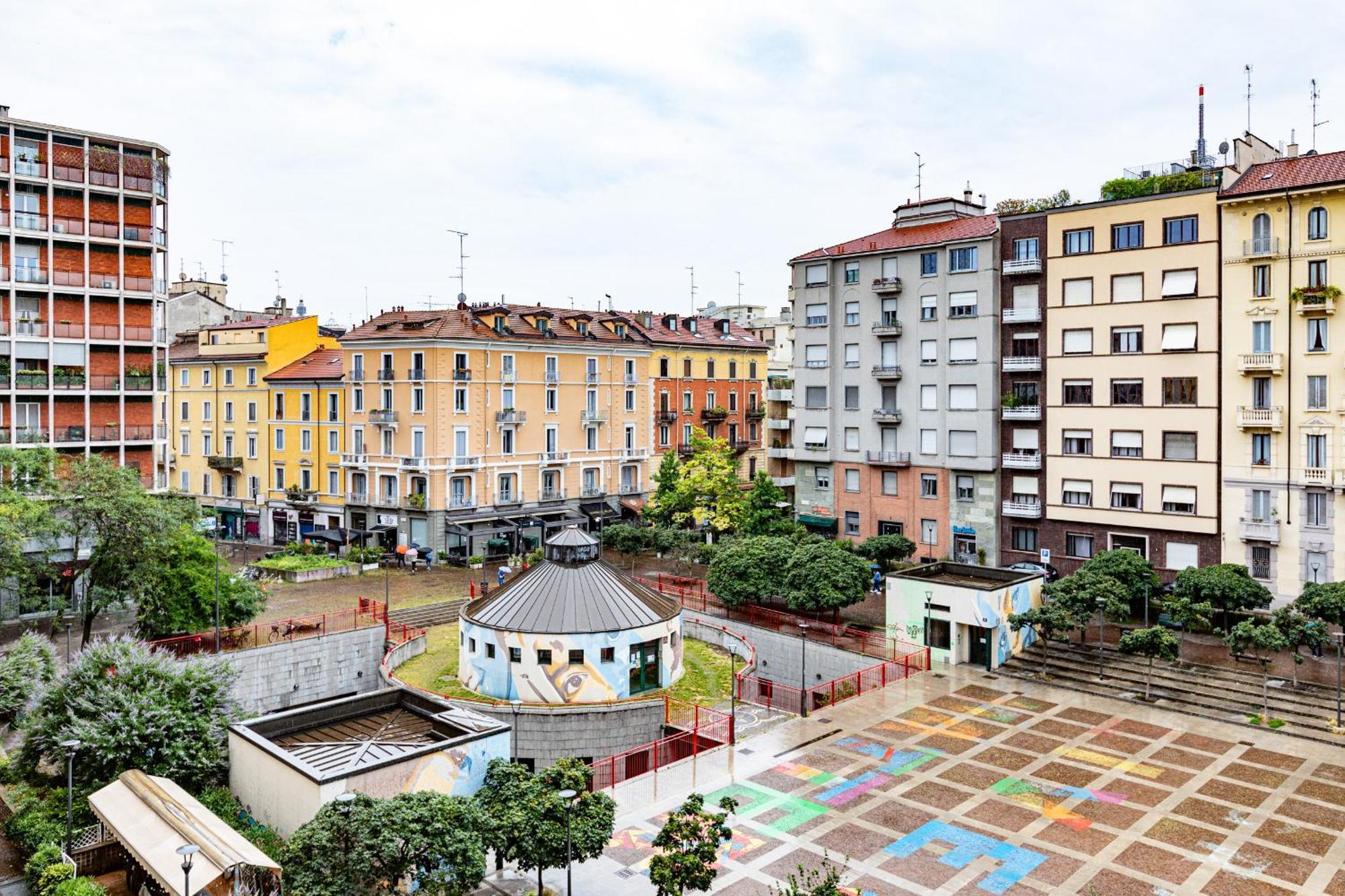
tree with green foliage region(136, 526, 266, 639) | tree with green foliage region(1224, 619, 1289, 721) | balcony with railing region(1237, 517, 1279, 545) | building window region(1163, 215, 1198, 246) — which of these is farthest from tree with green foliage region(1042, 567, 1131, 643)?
tree with green foliage region(136, 526, 266, 639)

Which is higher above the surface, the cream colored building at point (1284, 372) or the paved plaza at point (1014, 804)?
the cream colored building at point (1284, 372)

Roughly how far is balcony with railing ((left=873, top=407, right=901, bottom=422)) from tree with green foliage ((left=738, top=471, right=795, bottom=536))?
831 centimetres

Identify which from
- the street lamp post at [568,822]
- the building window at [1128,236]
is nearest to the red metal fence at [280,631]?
the street lamp post at [568,822]

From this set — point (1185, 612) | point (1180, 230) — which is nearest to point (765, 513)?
point (1185, 612)

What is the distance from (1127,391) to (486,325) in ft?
128

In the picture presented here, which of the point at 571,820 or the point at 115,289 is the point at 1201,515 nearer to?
the point at 571,820

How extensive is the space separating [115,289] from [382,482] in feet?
64.8

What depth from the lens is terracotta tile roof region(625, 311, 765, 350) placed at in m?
77.8

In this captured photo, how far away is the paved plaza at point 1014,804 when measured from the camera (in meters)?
23.5

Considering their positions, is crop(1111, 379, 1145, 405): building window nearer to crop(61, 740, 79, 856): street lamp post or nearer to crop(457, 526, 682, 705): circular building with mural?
crop(457, 526, 682, 705): circular building with mural

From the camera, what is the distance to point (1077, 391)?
168ft

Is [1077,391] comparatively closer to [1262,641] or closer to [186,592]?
[1262,641]

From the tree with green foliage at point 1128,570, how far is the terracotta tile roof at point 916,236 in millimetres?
18606

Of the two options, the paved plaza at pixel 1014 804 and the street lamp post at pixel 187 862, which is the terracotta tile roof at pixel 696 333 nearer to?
the paved plaza at pixel 1014 804
